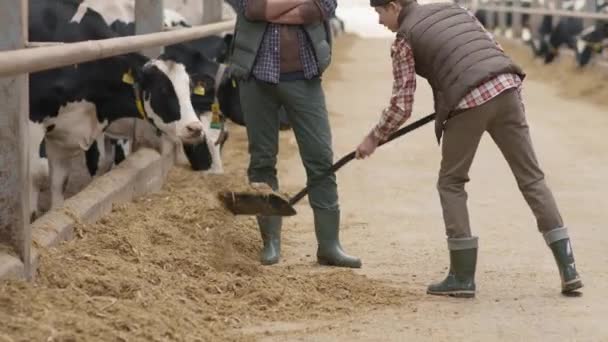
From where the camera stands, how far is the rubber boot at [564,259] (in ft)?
19.6

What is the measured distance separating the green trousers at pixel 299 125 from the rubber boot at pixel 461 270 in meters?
0.91

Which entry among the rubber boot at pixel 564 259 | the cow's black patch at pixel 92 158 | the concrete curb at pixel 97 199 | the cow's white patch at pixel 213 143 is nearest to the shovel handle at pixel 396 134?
the rubber boot at pixel 564 259

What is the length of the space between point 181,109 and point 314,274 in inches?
88.6

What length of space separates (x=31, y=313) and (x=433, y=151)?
773cm

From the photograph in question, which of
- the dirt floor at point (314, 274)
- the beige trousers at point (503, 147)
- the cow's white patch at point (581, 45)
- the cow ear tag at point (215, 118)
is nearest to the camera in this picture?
the dirt floor at point (314, 274)

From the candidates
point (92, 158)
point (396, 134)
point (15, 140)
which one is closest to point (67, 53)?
point (15, 140)

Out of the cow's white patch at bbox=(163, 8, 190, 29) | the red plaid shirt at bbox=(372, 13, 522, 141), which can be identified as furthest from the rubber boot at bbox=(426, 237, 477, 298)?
the cow's white patch at bbox=(163, 8, 190, 29)

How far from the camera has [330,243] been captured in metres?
6.75

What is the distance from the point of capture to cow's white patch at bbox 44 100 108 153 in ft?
27.0

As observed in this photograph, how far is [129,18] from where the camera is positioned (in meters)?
9.66

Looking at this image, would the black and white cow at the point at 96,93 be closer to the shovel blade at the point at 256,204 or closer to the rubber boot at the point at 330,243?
the shovel blade at the point at 256,204

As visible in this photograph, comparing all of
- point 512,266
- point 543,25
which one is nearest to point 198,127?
point 512,266

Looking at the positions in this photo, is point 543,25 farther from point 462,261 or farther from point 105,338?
point 105,338

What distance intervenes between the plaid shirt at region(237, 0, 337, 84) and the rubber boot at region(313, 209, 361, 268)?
2.31 ft
